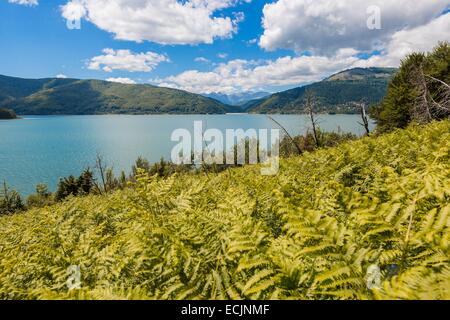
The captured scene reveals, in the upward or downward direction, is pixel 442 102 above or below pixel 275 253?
above

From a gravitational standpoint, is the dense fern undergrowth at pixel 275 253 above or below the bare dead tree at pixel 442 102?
below

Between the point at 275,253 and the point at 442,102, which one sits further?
the point at 442,102

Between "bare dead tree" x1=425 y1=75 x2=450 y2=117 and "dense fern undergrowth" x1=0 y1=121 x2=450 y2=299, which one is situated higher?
"bare dead tree" x1=425 y1=75 x2=450 y2=117

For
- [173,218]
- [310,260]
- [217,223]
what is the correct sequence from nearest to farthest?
[310,260] < [217,223] < [173,218]

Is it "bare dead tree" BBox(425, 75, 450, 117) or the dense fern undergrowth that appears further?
"bare dead tree" BBox(425, 75, 450, 117)

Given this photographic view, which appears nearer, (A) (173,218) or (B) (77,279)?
(B) (77,279)

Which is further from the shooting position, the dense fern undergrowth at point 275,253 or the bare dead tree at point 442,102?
the bare dead tree at point 442,102

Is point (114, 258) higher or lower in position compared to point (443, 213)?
lower
